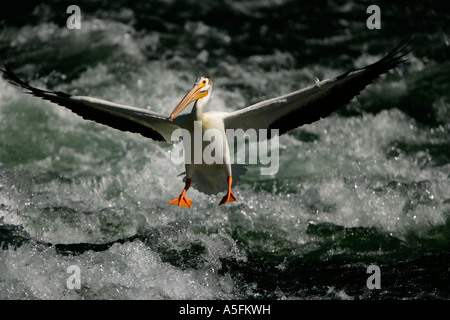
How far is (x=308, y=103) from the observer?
6309 mm

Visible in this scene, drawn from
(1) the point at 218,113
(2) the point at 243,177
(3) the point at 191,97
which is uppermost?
(3) the point at 191,97

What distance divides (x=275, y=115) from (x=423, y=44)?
6.37m

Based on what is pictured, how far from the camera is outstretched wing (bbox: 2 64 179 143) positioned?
6195 mm

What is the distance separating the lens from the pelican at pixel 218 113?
5957 mm

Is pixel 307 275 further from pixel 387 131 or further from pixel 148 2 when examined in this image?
pixel 148 2

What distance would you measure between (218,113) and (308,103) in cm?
96

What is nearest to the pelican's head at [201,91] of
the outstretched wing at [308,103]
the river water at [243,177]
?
the outstretched wing at [308,103]

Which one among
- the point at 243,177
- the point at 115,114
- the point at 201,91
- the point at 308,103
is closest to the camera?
the point at 201,91

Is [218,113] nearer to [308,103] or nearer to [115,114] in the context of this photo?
[308,103]

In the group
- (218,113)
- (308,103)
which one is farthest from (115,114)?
(308,103)

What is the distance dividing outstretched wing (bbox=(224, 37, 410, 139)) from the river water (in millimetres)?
1381

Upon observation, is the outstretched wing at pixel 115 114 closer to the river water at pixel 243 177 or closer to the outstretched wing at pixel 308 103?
the outstretched wing at pixel 308 103

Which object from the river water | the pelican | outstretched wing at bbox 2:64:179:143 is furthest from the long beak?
the river water
